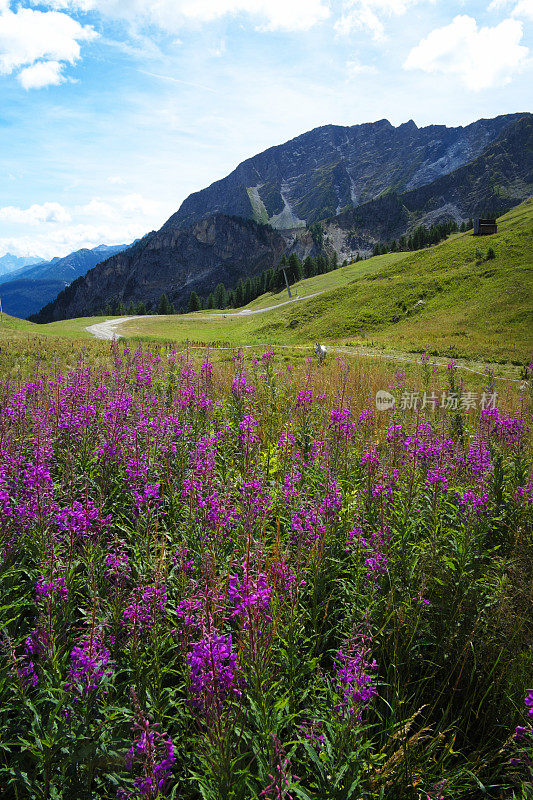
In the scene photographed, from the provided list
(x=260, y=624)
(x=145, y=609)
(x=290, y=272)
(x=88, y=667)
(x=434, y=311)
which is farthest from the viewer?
(x=290, y=272)

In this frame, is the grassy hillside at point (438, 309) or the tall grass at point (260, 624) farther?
the grassy hillside at point (438, 309)

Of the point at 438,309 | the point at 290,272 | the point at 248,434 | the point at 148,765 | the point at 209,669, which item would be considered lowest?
the point at 148,765

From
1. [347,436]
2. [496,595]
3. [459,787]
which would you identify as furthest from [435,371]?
[459,787]

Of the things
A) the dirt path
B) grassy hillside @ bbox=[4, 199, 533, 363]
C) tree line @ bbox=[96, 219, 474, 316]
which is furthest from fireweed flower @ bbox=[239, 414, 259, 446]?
tree line @ bbox=[96, 219, 474, 316]

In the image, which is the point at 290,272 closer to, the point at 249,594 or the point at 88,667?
the point at 249,594

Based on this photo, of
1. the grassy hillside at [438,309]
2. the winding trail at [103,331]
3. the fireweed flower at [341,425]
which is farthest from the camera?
the winding trail at [103,331]

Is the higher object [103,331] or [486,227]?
[486,227]

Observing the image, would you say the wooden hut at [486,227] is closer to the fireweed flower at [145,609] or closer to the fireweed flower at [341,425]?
the fireweed flower at [341,425]

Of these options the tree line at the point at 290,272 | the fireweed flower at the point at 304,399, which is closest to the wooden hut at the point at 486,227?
the tree line at the point at 290,272

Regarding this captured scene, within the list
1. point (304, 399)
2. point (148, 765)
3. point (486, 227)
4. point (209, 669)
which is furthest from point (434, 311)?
point (148, 765)

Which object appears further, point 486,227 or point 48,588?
point 486,227

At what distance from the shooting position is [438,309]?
1613 inches

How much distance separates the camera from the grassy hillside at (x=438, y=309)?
99.3ft

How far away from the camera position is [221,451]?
7.57 m
